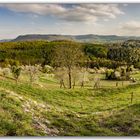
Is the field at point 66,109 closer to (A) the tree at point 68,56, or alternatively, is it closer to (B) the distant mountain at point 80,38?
(A) the tree at point 68,56

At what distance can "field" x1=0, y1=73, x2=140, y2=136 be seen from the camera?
7.42m

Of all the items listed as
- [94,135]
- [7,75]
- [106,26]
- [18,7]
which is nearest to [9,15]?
[18,7]

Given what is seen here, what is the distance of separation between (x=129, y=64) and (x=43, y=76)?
111 centimetres

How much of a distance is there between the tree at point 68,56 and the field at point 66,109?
0.77ft

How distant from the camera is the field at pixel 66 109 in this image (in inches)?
292

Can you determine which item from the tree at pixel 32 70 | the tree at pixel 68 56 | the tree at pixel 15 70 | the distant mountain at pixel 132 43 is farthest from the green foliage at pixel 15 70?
the distant mountain at pixel 132 43

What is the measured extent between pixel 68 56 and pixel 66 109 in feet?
2.22

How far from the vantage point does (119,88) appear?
760 cm

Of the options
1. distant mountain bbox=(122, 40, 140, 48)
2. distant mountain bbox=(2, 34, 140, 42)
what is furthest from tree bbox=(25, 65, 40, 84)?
distant mountain bbox=(122, 40, 140, 48)

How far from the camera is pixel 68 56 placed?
7.57m

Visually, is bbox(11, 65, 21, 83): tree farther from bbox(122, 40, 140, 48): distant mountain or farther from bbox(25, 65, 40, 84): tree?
bbox(122, 40, 140, 48): distant mountain

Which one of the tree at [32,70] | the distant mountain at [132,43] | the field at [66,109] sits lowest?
the field at [66,109]

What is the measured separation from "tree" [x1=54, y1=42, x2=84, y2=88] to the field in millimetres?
236

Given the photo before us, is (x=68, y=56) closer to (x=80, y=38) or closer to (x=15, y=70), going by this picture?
(x=80, y=38)
